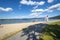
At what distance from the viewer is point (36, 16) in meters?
3.13

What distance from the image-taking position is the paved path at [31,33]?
2.96 metres

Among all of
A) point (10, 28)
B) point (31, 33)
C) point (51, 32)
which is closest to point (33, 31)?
point (31, 33)

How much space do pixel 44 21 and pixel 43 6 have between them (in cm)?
43

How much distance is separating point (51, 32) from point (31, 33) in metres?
0.56

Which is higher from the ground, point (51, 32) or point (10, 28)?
point (10, 28)

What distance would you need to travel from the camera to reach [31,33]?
10.1 ft

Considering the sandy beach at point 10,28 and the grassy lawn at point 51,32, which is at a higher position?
the sandy beach at point 10,28

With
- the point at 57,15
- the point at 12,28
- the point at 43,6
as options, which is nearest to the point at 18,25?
the point at 12,28

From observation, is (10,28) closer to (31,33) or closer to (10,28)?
(10,28)

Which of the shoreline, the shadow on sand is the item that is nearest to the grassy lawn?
the shadow on sand

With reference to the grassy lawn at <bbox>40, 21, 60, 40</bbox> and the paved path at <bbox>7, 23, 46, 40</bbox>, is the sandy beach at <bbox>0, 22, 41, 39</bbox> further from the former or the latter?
the grassy lawn at <bbox>40, 21, 60, 40</bbox>

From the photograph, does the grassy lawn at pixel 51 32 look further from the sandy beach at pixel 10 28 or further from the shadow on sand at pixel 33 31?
the sandy beach at pixel 10 28

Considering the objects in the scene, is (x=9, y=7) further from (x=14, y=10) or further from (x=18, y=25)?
(x=18, y=25)

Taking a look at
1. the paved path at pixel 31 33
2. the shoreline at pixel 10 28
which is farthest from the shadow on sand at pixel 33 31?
the shoreline at pixel 10 28
